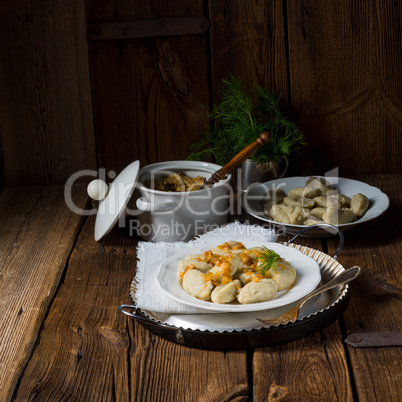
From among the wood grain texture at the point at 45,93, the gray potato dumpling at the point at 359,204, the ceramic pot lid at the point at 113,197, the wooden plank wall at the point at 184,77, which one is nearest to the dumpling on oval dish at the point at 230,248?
the ceramic pot lid at the point at 113,197

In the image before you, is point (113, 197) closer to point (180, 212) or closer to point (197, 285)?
point (180, 212)

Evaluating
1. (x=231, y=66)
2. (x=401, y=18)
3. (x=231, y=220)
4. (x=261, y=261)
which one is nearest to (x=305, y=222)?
(x=231, y=220)

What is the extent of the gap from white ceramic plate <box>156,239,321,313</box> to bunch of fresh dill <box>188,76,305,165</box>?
18.4 inches

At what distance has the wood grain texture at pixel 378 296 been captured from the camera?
0.93 meters

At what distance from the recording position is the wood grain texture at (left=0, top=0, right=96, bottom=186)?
176 centimetres

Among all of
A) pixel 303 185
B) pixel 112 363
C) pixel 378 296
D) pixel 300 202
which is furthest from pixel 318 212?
pixel 112 363

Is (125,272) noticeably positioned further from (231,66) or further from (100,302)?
(231,66)

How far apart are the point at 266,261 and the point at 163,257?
0.25 m

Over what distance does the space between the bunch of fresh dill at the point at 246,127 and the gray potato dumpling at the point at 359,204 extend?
0.25m

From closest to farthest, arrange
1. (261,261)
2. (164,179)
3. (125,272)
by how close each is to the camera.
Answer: (261,261)
(125,272)
(164,179)

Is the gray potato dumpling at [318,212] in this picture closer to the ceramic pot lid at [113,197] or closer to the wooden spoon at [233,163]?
the wooden spoon at [233,163]

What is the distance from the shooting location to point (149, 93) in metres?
1.82

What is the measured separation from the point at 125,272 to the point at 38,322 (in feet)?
0.85

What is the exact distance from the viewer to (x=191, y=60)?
1786 mm
